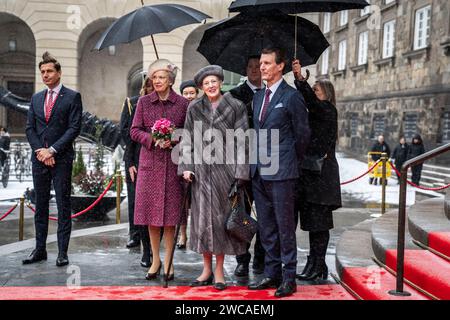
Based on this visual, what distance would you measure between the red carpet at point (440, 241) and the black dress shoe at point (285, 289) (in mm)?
1444

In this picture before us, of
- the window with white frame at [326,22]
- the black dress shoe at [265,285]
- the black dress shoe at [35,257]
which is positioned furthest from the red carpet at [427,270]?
the window with white frame at [326,22]

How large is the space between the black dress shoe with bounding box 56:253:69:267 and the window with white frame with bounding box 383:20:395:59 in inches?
860

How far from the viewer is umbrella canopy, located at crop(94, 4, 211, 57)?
5.79 m

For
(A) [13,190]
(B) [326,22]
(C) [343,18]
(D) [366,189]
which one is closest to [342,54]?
(C) [343,18]

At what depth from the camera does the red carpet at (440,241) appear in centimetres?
502

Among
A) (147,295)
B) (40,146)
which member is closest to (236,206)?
(147,295)

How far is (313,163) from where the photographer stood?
5.11 metres

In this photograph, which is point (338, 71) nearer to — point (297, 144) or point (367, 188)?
point (367, 188)

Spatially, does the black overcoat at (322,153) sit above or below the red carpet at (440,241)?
above

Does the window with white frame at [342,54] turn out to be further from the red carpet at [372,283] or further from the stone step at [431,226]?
the red carpet at [372,283]

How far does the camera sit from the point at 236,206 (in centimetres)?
488

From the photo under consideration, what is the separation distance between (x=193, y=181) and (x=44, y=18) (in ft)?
64.2

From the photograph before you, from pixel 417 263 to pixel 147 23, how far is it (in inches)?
140

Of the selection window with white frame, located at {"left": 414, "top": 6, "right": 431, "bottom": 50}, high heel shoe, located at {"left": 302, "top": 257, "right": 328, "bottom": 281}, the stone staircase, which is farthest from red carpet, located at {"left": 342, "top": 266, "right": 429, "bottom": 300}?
window with white frame, located at {"left": 414, "top": 6, "right": 431, "bottom": 50}
